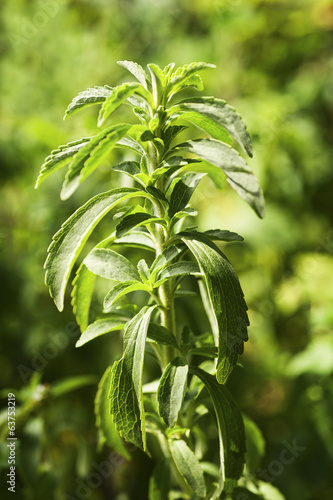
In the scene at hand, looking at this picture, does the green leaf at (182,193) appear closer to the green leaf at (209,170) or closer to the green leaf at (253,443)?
the green leaf at (209,170)

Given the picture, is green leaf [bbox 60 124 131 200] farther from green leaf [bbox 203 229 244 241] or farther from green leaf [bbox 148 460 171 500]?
green leaf [bbox 148 460 171 500]

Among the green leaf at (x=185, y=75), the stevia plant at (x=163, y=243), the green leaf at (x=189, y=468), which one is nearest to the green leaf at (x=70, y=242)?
the stevia plant at (x=163, y=243)

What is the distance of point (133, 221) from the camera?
47 centimetres

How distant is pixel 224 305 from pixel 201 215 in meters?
1.51

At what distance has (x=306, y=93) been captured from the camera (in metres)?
2.24

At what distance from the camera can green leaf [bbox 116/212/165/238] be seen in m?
0.46

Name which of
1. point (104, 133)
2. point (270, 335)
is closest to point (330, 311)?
point (270, 335)

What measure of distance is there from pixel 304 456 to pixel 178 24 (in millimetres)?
2464

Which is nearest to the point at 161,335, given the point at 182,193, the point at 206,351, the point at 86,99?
the point at 206,351

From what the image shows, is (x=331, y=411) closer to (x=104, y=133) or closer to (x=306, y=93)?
(x=104, y=133)

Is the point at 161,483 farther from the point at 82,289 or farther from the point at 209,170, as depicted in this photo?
the point at 209,170

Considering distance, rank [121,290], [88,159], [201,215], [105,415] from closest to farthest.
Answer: [88,159]
[121,290]
[105,415]
[201,215]

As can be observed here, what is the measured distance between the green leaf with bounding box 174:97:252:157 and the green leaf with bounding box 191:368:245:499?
0.27 m

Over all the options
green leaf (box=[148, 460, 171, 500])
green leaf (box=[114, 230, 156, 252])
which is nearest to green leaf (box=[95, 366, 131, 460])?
green leaf (box=[148, 460, 171, 500])
